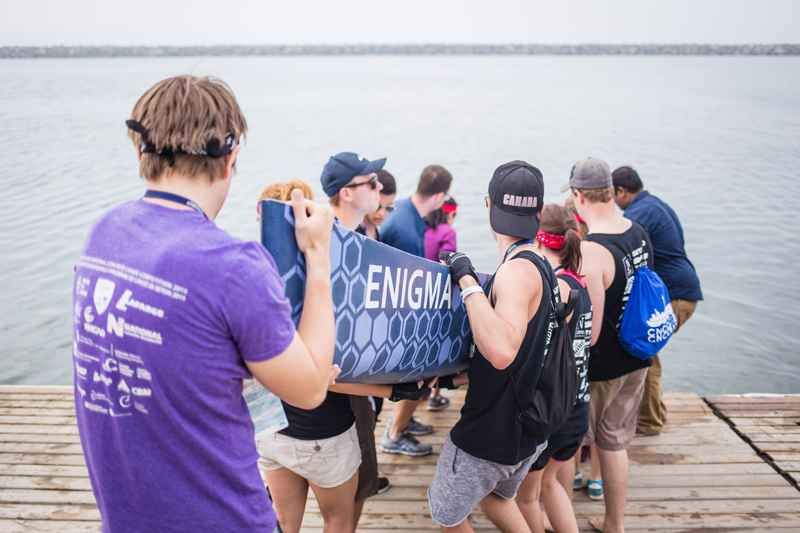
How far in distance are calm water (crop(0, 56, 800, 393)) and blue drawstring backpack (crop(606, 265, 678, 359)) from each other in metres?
2.51

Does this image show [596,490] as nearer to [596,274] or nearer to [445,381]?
[596,274]

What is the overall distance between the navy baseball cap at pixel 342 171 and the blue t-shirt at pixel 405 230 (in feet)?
3.92

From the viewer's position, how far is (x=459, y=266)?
85.0 inches

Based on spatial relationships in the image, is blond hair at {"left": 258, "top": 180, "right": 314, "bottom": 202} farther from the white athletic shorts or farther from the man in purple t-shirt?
the white athletic shorts

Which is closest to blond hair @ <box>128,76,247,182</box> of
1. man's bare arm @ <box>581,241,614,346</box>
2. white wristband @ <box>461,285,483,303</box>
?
white wristband @ <box>461,285,483,303</box>

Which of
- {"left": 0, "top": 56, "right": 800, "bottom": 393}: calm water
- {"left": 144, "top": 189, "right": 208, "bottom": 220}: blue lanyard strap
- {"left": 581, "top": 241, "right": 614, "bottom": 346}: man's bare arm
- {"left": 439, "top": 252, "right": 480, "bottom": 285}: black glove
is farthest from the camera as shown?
{"left": 0, "top": 56, "right": 800, "bottom": 393}: calm water

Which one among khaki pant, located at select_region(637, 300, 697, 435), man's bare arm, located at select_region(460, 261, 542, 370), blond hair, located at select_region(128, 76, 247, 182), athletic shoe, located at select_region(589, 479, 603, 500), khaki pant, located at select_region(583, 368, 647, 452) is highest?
blond hair, located at select_region(128, 76, 247, 182)

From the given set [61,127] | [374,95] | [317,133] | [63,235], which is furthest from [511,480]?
[374,95]

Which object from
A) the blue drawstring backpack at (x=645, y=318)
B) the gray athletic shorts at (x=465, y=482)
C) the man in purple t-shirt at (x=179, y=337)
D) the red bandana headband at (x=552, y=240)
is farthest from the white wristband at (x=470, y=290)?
the blue drawstring backpack at (x=645, y=318)

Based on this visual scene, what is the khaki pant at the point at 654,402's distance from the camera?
392 cm

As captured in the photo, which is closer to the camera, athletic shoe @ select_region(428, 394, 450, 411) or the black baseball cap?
the black baseball cap

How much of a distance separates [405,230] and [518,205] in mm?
2142

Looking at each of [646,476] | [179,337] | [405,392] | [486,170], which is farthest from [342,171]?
[486,170]

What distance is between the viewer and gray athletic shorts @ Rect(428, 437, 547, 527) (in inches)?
87.2
